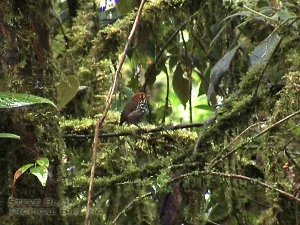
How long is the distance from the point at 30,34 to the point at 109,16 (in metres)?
1.56

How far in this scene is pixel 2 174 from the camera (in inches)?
57.5

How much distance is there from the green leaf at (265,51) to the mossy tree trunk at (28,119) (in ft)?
1.87

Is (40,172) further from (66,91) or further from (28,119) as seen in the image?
(66,91)

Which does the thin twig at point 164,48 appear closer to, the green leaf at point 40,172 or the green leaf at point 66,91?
the green leaf at point 66,91

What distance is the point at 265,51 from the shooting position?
180 centimetres

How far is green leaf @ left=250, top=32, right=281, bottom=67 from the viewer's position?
1.76 metres

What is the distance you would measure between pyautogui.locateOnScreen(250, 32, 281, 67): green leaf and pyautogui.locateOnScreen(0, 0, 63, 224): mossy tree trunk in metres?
0.57

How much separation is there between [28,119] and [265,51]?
694 millimetres

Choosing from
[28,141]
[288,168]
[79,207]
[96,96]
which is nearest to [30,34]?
[28,141]

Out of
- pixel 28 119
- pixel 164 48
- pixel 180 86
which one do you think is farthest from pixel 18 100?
pixel 180 86

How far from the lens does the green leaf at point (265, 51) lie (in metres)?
1.76

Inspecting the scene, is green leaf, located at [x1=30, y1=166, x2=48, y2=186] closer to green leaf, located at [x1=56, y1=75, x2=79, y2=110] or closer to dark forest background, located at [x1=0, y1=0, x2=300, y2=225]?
dark forest background, located at [x1=0, y1=0, x2=300, y2=225]

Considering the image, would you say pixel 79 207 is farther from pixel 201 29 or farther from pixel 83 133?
pixel 201 29

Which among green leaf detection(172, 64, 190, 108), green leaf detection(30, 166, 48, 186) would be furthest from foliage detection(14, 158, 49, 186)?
green leaf detection(172, 64, 190, 108)
